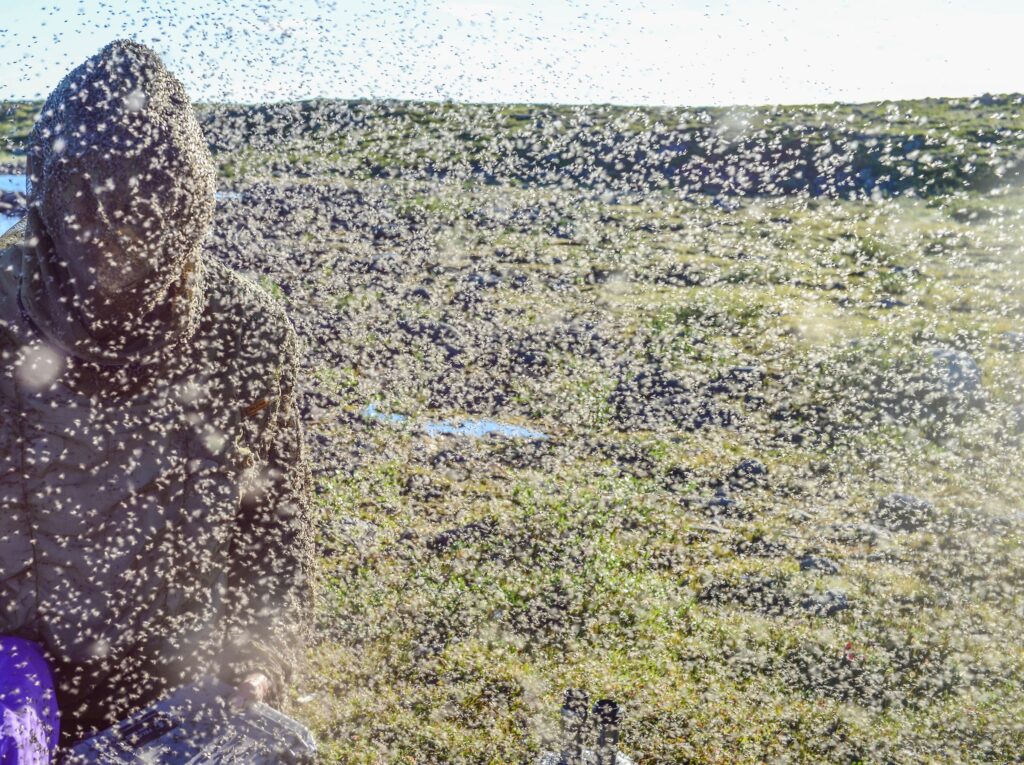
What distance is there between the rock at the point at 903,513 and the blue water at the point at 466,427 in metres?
4.16

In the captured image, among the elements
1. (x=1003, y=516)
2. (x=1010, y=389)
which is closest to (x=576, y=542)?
(x=1003, y=516)

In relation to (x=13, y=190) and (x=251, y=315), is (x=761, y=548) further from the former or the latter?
(x=251, y=315)

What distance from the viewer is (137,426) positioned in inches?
64.5

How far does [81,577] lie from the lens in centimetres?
160

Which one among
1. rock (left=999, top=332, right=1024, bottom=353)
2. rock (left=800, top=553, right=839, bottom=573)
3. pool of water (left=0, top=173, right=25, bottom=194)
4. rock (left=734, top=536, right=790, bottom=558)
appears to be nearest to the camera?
pool of water (left=0, top=173, right=25, bottom=194)

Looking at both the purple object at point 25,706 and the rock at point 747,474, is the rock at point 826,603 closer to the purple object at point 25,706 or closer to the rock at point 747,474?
the rock at point 747,474

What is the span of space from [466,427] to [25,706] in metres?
10.5

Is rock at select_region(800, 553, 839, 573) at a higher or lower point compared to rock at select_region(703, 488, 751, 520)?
higher

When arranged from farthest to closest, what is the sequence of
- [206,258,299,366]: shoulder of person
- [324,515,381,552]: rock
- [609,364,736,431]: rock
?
[609,364,736,431]: rock, [324,515,381,552]: rock, [206,258,299,366]: shoulder of person

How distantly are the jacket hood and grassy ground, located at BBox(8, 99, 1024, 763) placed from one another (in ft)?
14.0

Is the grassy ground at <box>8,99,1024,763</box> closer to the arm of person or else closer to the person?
the arm of person

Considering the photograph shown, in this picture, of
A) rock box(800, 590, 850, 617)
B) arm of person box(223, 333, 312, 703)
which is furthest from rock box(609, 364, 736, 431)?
arm of person box(223, 333, 312, 703)

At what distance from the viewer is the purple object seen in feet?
4.34

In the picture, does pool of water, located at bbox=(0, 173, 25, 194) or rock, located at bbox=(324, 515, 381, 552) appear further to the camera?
rock, located at bbox=(324, 515, 381, 552)
